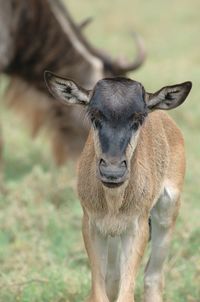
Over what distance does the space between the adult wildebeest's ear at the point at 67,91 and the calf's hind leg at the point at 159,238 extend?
986mm

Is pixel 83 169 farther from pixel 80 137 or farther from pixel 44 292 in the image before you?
pixel 80 137

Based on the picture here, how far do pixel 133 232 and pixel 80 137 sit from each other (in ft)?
20.4

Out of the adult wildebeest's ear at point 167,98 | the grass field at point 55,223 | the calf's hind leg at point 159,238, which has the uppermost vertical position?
the adult wildebeest's ear at point 167,98

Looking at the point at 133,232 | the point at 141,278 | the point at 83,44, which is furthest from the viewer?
the point at 83,44

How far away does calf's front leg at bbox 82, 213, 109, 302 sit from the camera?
21.8ft

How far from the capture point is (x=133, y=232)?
6.66 metres

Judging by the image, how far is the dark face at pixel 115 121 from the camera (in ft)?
20.0

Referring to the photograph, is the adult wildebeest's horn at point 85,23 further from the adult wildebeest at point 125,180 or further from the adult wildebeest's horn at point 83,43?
the adult wildebeest at point 125,180

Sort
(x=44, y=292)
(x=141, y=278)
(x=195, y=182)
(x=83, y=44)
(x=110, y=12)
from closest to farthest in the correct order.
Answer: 1. (x=44, y=292)
2. (x=141, y=278)
3. (x=195, y=182)
4. (x=83, y=44)
5. (x=110, y=12)

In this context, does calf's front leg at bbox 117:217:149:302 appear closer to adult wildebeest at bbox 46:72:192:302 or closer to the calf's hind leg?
adult wildebeest at bbox 46:72:192:302

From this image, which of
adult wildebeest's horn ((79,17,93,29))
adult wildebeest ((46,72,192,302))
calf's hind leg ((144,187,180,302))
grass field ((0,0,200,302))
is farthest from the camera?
adult wildebeest's horn ((79,17,93,29))

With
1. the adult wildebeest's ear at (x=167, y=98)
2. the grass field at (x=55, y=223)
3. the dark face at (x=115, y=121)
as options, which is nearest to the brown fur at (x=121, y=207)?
the adult wildebeest's ear at (x=167, y=98)

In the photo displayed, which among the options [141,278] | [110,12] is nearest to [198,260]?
[141,278]

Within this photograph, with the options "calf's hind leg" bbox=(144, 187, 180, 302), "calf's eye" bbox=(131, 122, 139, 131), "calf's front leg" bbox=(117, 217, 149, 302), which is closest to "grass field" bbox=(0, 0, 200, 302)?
"calf's hind leg" bbox=(144, 187, 180, 302)
